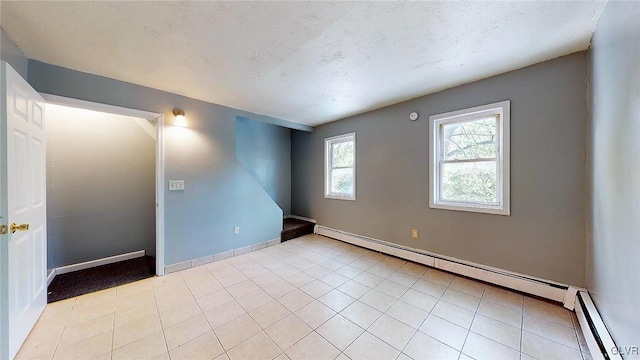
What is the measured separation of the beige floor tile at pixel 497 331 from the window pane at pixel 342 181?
2574 millimetres

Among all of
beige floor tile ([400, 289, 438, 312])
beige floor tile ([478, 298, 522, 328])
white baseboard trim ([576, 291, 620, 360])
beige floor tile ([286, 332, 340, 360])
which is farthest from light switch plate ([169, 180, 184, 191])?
white baseboard trim ([576, 291, 620, 360])

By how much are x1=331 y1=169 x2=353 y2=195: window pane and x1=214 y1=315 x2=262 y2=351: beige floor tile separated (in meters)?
2.73

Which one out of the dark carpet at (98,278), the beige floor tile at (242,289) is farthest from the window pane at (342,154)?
the dark carpet at (98,278)

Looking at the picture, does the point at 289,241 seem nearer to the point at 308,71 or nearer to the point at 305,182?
the point at 305,182

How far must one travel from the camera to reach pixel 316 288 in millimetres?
2416

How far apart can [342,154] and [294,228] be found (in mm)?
1731

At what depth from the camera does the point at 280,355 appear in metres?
1.50

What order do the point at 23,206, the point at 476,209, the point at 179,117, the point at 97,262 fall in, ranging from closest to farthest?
the point at 23,206, the point at 476,209, the point at 179,117, the point at 97,262

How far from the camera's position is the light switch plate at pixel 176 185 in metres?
2.82

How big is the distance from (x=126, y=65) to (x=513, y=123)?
4.00 metres

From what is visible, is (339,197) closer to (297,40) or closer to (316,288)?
(316,288)

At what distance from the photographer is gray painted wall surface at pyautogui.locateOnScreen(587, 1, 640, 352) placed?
3.77ft

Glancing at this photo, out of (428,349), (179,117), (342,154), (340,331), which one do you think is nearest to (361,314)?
(340,331)

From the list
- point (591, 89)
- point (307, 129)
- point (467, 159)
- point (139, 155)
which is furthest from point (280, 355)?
point (307, 129)
